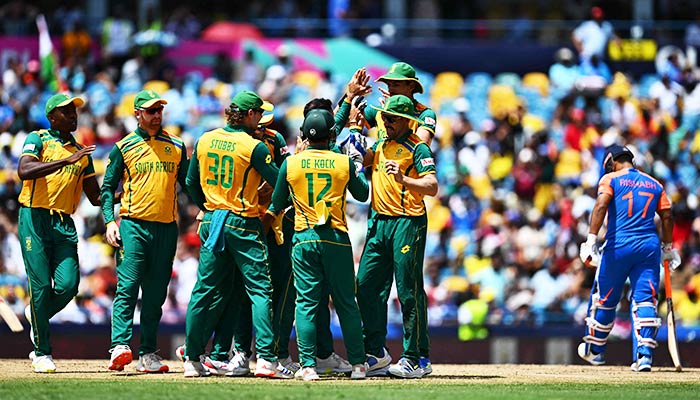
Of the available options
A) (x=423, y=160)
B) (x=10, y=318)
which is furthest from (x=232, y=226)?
(x=10, y=318)

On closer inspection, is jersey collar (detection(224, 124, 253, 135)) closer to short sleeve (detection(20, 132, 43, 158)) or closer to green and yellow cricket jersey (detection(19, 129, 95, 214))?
green and yellow cricket jersey (detection(19, 129, 95, 214))

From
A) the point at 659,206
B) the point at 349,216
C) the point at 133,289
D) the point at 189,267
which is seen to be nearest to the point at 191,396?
the point at 133,289

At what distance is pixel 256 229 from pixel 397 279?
1.41 metres

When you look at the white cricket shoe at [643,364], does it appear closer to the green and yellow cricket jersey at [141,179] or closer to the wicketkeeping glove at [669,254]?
the wicketkeeping glove at [669,254]

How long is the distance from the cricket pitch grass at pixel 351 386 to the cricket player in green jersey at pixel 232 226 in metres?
0.50

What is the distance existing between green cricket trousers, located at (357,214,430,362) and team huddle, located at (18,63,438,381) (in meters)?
0.01

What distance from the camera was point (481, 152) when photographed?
23594 millimetres

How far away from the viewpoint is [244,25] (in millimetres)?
26875

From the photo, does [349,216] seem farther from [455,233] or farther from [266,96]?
[266,96]

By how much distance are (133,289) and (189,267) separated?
7519 millimetres

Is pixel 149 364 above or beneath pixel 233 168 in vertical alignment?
beneath

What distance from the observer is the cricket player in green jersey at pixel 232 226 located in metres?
12.5

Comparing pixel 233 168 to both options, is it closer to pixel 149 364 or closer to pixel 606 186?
pixel 149 364

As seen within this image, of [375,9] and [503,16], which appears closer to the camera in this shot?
[375,9]
